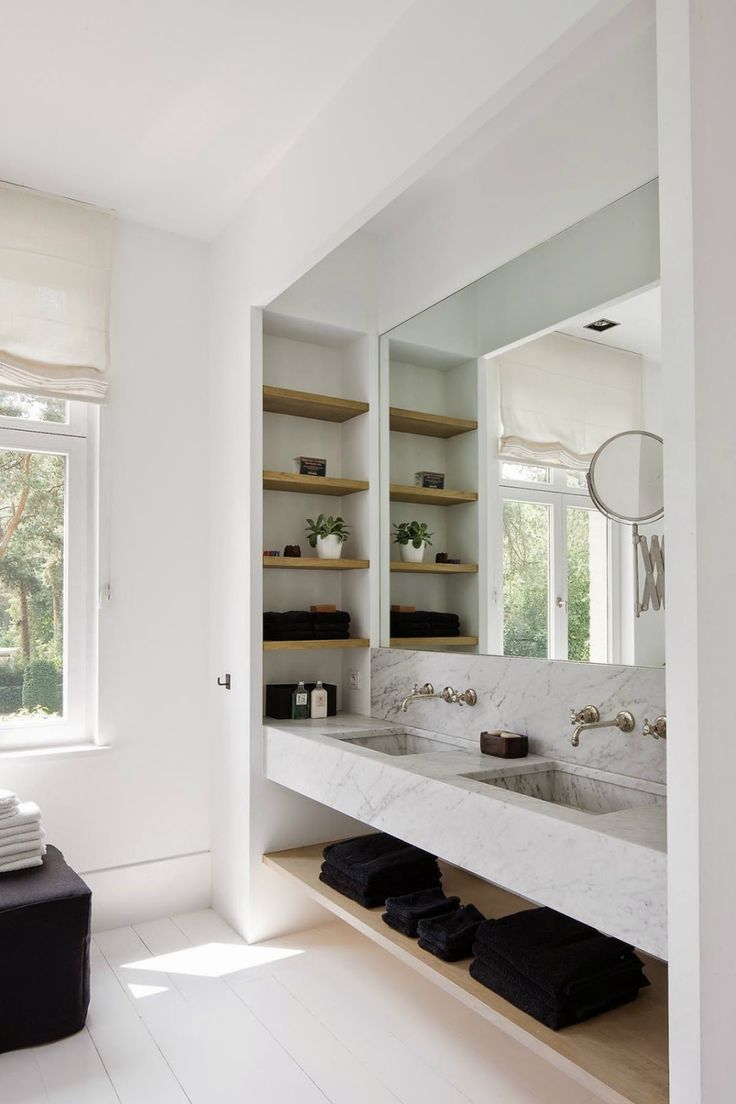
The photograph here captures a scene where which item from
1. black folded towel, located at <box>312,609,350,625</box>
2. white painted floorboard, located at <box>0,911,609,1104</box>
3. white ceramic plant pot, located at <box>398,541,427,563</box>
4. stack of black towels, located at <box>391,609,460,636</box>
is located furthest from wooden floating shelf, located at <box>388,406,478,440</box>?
white painted floorboard, located at <box>0,911,609,1104</box>

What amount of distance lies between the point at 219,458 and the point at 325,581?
2.17 feet

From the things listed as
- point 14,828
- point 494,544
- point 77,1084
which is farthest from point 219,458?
point 77,1084

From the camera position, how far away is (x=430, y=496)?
9.60ft

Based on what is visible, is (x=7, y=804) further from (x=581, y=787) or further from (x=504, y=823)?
(x=581, y=787)

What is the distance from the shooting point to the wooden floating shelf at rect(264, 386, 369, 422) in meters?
3.02

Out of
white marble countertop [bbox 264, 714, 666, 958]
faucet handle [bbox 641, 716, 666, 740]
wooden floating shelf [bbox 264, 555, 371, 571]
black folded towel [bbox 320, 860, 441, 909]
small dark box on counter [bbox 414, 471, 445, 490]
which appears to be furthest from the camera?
wooden floating shelf [bbox 264, 555, 371, 571]

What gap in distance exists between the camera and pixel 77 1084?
207cm

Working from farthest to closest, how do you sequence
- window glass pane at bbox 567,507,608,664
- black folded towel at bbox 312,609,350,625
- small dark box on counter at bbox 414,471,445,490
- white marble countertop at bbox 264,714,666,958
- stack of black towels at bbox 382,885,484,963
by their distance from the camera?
black folded towel at bbox 312,609,350,625
small dark box on counter at bbox 414,471,445,490
window glass pane at bbox 567,507,608,664
stack of black towels at bbox 382,885,484,963
white marble countertop at bbox 264,714,666,958

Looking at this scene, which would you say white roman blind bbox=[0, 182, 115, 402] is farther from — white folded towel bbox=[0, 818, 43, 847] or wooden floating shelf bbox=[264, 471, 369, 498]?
white folded towel bbox=[0, 818, 43, 847]

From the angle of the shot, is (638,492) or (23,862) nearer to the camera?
(638,492)

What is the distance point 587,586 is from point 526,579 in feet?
0.91

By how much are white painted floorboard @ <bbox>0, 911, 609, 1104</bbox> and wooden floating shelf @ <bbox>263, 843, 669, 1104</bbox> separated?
295 millimetres

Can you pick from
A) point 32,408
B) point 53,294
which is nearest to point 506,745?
point 32,408

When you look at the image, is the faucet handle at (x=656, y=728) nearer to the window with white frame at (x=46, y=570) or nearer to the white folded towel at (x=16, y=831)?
the white folded towel at (x=16, y=831)
